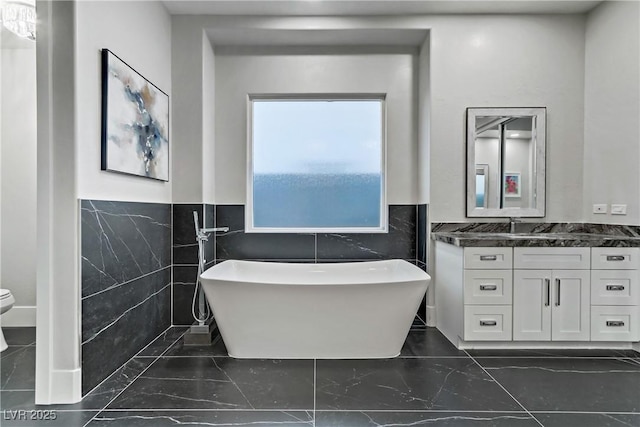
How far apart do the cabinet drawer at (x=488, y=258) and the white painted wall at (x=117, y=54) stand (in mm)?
2408

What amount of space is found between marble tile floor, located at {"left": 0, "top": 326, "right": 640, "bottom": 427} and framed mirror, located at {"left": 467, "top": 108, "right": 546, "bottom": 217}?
4.09 feet

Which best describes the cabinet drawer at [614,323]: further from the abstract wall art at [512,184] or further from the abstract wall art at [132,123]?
the abstract wall art at [132,123]

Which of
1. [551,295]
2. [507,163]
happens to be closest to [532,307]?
[551,295]

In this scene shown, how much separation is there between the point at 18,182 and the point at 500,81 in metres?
4.27

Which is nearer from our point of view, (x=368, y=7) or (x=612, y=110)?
(x=612, y=110)

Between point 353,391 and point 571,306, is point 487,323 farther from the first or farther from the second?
point 353,391

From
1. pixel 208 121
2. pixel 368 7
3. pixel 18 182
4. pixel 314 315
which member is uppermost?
pixel 368 7

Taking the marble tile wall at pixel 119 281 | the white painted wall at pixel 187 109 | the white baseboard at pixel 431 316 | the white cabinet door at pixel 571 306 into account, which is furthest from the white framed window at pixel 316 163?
the white cabinet door at pixel 571 306

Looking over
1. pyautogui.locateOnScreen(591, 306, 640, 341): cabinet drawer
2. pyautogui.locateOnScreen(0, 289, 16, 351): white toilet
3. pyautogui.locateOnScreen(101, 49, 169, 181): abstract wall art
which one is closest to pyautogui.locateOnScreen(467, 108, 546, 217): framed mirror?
pyautogui.locateOnScreen(591, 306, 640, 341): cabinet drawer

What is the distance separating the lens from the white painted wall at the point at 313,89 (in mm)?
3588

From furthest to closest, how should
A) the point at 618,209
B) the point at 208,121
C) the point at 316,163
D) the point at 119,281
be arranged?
the point at 316,163, the point at 208,121, the point at 618,209, the point at 119,281

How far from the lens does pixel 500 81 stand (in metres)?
3.30

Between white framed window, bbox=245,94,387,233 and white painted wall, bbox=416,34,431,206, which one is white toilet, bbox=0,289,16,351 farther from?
white painted wall, bbox=416,34,431,206

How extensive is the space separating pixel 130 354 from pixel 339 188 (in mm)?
2232
